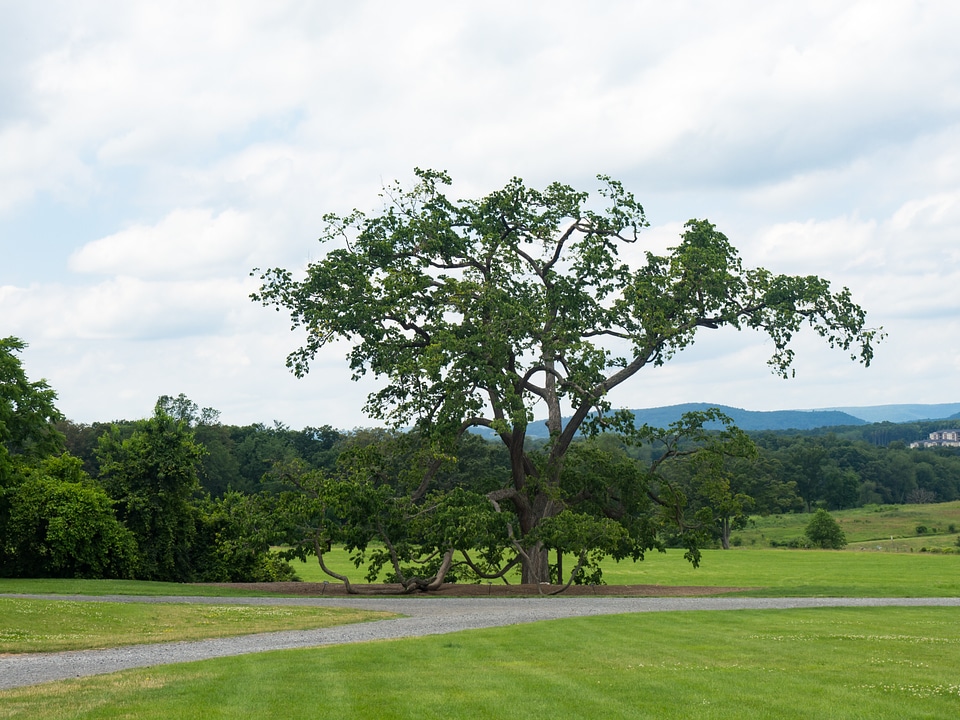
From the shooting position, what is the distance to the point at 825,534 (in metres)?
68.3

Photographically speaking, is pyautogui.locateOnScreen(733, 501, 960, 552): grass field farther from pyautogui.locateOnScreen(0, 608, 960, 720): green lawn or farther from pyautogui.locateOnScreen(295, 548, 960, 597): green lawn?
pyautogui.locateOnScreen(0, 608, 960, 720): green lawn

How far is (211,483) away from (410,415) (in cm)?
6278

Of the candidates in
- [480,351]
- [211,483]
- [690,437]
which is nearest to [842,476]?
[211,483]

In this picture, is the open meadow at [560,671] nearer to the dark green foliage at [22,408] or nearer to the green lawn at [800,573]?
the green lawn at [800,573]

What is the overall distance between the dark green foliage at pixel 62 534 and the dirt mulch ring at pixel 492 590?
14.9 feet

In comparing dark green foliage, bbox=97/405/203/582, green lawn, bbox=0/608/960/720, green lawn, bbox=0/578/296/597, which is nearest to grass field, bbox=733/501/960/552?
dark green foliage, bbox=97/405/203/582

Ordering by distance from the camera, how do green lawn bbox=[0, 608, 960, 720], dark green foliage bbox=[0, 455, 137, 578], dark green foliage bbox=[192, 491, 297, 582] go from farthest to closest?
1. dark green foliage bbox=[192, 491, 297, 582]
2. dark green foliage bbox=[0, 455, 137, 578]
3. green lawn bbox=[0, 608, 960, 720]

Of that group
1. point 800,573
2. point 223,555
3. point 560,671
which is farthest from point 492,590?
point 800,573

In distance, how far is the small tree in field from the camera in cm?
6812

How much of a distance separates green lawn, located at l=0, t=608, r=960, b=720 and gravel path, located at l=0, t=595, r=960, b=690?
1.03m

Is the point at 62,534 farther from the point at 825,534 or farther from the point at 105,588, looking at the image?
the point at 825,534

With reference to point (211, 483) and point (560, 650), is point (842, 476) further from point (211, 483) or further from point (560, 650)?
point (560, 650)

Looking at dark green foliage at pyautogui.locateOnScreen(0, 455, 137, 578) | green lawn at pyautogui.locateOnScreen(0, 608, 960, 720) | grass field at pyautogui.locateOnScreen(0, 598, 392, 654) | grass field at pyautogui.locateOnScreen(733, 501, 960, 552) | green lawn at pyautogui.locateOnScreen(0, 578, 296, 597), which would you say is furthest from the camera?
grass field at pyautogui.locateOnScreen(733, 501, 960, 552)

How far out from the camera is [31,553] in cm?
3152
